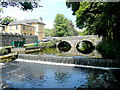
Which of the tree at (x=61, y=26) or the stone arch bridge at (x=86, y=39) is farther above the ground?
the tree at (x=61, y=26)

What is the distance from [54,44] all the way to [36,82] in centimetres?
3086

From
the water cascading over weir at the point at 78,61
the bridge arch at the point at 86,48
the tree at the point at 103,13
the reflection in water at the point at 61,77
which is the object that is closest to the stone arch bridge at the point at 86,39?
the bridge arch at the point at 86,48

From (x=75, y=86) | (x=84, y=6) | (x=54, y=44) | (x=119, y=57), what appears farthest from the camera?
(x=54, y=44)

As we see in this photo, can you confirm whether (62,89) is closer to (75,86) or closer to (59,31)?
(75,86)

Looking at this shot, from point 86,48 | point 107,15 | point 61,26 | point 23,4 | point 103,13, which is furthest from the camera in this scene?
point 61,26

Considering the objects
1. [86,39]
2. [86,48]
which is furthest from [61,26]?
[86,39]

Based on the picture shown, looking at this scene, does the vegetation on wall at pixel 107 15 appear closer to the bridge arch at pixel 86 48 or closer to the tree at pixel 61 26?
the bridge arch at pixel 86 48

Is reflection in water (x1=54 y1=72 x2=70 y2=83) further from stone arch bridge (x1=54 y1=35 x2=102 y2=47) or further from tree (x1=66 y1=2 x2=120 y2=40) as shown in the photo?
stone arch bridge (x1=54 y1=35 x2=102 y2=47)

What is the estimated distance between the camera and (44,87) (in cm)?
873

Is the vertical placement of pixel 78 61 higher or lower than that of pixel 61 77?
higher

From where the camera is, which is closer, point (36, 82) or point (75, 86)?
point (75, 86)

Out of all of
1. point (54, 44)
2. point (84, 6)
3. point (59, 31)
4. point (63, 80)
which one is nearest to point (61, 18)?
point (59, 31)

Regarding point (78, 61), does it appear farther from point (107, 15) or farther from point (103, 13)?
point (103, 13)

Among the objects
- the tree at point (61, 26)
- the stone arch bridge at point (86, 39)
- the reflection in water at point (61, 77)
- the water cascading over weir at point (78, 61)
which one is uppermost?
the tree at point (61, 26)
